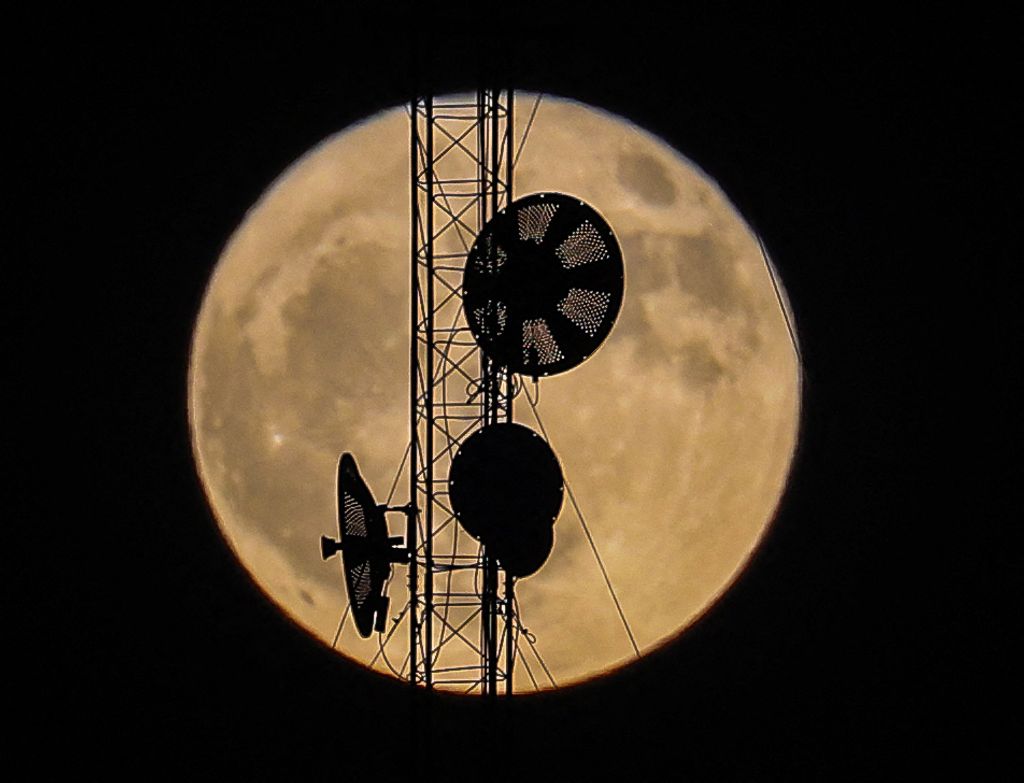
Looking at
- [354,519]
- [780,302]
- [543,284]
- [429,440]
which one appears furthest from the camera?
[780,302]

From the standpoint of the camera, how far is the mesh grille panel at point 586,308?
7973mm

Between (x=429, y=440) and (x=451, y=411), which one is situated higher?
(x=451, y=411)

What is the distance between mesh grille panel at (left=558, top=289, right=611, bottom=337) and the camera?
7.97 metres

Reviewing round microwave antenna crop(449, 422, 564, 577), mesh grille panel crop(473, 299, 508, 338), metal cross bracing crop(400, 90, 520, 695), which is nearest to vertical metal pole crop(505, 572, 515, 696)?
metal cross bracing crop(400, 90, 520, 695)

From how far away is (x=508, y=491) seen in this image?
782 cm

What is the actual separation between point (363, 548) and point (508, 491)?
107 cm

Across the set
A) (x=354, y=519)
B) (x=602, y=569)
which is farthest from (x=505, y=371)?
(x=602, y=569)

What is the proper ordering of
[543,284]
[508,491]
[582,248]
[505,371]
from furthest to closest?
[505,371] < [543,284] < [582,248] < [508,491]

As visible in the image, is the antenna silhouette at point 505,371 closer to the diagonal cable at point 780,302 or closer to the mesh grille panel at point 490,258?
the mesh grille panel at point 490,258

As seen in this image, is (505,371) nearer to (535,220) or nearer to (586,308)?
(586,308)

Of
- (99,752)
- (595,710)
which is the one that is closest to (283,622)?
(99,752)

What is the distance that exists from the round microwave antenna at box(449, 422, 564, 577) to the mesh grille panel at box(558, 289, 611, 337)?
2.24ft

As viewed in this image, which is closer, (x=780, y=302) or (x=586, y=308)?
(x=586, y=308)

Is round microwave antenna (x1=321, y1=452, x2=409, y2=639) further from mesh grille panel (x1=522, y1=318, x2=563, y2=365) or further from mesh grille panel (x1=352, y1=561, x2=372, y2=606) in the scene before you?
mesh grille panel (x1=522, y1=318, x2=563, y2=365)
